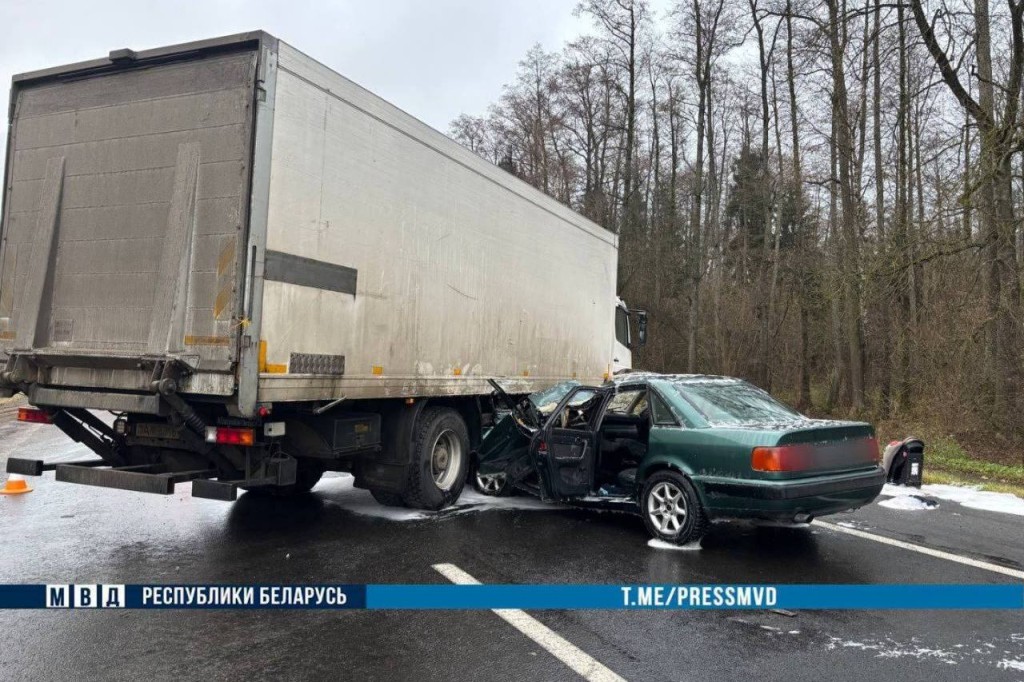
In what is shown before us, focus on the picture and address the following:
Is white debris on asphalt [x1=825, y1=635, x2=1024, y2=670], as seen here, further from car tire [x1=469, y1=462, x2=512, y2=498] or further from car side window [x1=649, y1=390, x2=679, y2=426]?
car tire [x1=469, y1=462, x2=512, y2=498]

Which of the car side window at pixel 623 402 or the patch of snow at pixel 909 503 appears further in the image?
the patch of snow at pixel 909 503

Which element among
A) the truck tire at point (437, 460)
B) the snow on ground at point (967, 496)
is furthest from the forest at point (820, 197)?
the truck tire at point (437, 460)

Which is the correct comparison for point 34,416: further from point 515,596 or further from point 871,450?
point 871,450

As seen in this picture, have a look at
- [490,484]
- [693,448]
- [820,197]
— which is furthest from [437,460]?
[820,197]

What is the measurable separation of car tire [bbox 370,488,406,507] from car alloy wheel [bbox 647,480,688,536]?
2.49 meters

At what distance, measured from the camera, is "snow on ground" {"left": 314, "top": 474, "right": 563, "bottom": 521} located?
281 inches

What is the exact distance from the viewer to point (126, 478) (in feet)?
17.7

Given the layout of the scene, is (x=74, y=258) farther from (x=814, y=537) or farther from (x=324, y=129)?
(x=814, y=537)

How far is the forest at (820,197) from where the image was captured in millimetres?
12359

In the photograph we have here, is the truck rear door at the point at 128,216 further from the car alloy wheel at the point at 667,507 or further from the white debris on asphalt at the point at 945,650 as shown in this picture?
the white debris on asphalt at the point at 945,650

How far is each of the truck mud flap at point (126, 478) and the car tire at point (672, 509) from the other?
3.57m

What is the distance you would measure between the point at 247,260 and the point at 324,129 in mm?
1327

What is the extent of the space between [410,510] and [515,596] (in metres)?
2.81

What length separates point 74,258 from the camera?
584cm
